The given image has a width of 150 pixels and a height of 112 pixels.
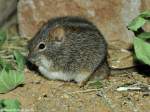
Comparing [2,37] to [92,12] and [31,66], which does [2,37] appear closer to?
[31,66]

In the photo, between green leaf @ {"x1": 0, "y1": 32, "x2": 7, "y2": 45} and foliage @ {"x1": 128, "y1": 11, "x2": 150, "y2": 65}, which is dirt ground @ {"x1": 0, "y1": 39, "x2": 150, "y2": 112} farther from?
green leaf @ {"x1": 0, "y1": 32, "x2": 7, "y2": 45}

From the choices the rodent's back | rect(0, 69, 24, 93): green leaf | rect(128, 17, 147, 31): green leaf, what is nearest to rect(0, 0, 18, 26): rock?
the rodent's back

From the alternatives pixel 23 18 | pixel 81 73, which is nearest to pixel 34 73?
pixel 81 73

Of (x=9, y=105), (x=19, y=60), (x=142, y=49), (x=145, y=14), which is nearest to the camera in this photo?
(x=9, y=105)

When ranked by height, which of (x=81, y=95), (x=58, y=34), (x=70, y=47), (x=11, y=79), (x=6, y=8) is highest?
(x=58, y=34)

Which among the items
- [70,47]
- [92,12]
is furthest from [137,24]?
[92,12]

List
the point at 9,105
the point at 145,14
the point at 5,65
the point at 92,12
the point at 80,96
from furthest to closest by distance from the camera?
1. the point at 92,12
2. the point at 5,65
3. the point at 145,14
4. the point at 80,96
5. the point at 9,105

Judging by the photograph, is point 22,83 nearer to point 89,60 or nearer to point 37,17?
point 89,60
